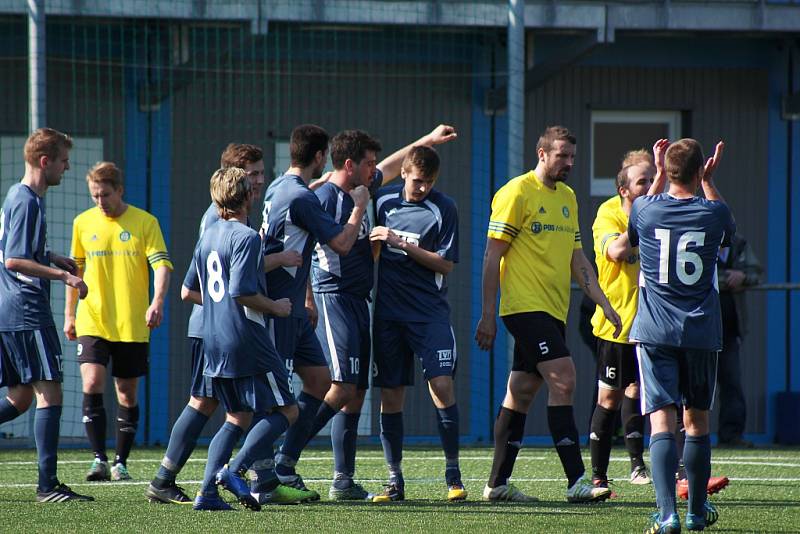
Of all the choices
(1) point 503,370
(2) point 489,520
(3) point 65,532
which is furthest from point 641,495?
(1) point 503,370

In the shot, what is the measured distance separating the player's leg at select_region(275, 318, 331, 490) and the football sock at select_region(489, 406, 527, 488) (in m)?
1.04

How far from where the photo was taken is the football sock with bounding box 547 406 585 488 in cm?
787

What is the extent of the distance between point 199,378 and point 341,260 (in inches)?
45.9

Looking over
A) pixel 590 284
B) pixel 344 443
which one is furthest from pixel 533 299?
pixel 344 443

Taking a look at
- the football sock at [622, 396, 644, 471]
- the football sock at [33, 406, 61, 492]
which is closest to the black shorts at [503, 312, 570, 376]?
the football sock at [622, 396, 644, 471]

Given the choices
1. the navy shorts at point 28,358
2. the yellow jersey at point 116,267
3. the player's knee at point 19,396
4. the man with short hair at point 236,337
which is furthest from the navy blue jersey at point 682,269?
the yellow jersey at point 116,267

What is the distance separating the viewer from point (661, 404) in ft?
21.2

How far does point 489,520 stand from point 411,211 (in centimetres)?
210

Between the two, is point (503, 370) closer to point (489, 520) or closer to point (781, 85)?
point (781, 85)

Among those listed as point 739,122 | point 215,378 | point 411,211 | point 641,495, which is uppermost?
→ point 739,122

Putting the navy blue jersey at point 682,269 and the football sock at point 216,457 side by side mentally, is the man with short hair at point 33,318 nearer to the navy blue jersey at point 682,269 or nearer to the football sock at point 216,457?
the football sock at point 216,457

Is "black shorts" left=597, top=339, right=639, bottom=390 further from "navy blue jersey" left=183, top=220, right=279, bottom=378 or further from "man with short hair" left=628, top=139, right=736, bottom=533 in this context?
"navy blue jersey" left=183, top=220, right=279, bottom=378

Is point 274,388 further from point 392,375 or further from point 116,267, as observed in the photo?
point 116,267

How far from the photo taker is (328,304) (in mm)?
8070
